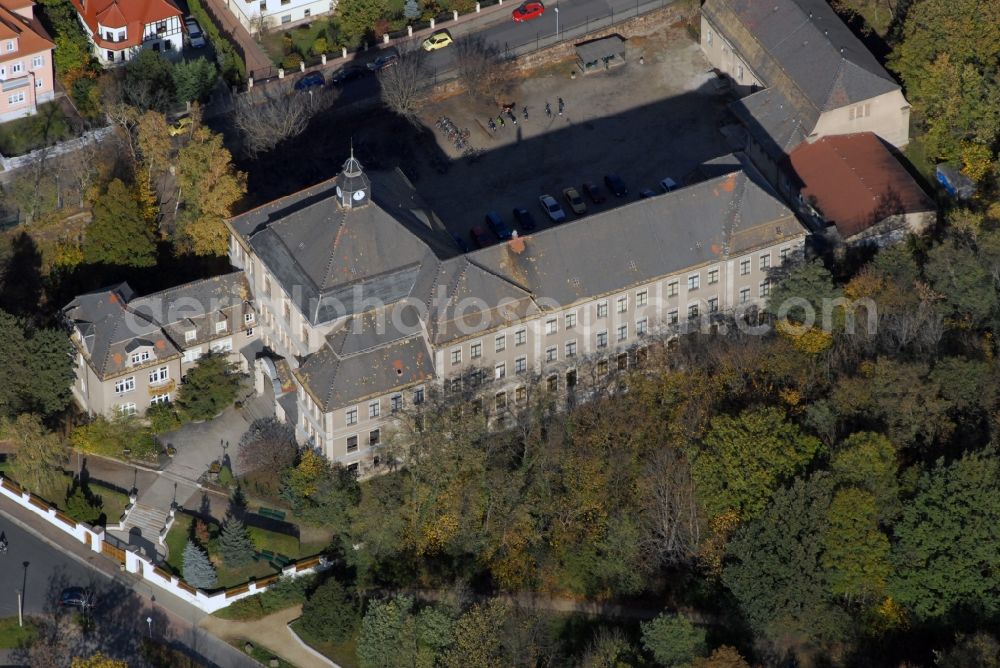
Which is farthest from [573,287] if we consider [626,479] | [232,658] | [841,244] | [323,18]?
[323,18]

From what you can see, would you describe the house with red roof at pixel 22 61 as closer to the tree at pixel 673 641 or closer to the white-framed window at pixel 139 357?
the white-framed window at pixel 139 357

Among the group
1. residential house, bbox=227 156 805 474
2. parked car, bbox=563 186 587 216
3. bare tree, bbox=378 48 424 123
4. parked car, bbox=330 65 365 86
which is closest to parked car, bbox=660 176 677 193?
parked car, bbox=563 186 587 216

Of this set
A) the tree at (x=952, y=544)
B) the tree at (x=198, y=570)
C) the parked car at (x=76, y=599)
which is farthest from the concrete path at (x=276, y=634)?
the tree at (x=952, y=544)

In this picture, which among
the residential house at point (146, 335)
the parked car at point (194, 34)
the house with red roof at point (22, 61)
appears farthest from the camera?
the parked car at point (194, 34)

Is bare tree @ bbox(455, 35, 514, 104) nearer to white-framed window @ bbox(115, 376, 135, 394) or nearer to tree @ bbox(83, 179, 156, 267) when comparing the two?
tree @ bbox(83, 179, 156, 267)

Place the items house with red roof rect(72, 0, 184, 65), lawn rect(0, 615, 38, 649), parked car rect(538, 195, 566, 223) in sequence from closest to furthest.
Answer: lawn rect(0, 615, 38, 649) → parked car rect(538, 195, 566, 223) → house with red roof rect(72, 0, 184, 65)

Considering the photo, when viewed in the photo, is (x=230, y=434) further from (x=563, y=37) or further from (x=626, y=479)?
(x=563, y=37)
